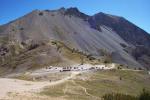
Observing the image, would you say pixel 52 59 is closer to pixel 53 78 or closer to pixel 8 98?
pixel 53 78

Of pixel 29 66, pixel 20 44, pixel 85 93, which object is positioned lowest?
pixel 85 93

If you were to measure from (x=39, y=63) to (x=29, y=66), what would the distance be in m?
3.95

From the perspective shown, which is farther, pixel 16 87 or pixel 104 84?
pixel 104 84

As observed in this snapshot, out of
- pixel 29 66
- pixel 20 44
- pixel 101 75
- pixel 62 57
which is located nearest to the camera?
pixel 101 75

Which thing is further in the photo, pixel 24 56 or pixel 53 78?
pixel 24 56

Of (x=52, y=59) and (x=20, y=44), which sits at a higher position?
(x=20, y=44)

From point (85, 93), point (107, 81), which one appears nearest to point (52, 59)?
point (107, 81)

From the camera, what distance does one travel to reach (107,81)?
7956 centimetres

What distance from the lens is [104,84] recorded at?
75750mm

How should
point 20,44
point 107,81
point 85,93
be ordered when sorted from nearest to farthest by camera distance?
point 85,93, point 107,81, point 20,44

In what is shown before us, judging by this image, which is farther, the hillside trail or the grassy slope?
the grassy slope

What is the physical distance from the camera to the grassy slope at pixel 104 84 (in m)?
59.7

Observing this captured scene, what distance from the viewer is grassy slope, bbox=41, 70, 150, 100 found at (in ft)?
196

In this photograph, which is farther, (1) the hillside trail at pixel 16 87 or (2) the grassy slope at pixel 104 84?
(2) the grassy slope at pixel 104 84
